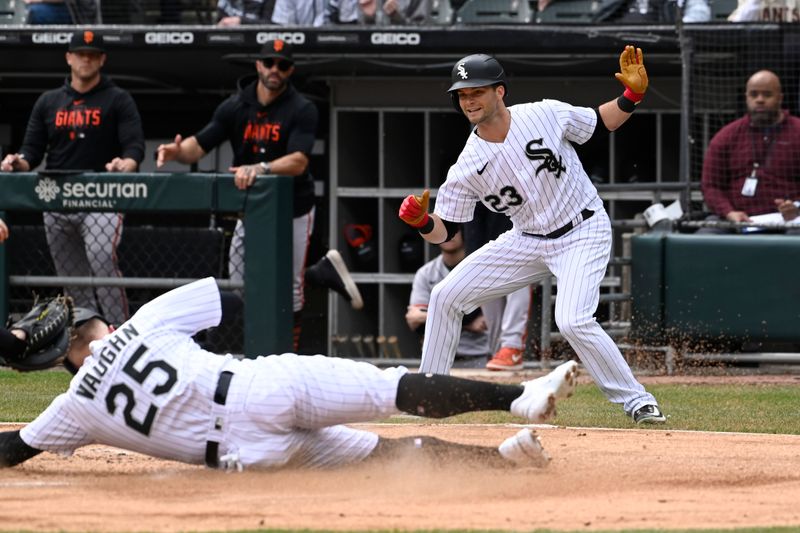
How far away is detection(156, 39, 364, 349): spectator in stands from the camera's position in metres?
8.70

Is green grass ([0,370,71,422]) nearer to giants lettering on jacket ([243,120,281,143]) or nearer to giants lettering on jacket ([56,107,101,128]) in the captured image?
giants lettering on jacket ([56,107,101,128])

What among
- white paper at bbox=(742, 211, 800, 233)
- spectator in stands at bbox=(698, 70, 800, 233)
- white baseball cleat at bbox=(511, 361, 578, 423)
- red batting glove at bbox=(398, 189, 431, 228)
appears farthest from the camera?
spectator in stands at bbox=(698, 70, 800, 233)

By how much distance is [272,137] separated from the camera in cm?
888

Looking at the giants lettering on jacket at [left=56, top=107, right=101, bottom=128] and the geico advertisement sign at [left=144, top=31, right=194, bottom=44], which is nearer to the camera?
the giants lettering on jacket at [left=56, top=107, right=101, bottom=128]

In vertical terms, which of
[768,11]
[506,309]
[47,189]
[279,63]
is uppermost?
[768,11]

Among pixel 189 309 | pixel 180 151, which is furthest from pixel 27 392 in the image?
pixel 189 309

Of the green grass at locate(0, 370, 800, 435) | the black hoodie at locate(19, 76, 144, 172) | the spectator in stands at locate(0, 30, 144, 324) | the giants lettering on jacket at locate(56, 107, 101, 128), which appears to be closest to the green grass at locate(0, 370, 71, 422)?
the green grass at locate(0, 370, 800, 435)

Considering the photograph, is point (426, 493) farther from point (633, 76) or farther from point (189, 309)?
point (633, 76)

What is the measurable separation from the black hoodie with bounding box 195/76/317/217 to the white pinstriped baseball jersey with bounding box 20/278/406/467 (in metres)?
4.28

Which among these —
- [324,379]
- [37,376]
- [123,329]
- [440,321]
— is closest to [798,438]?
[440,321]

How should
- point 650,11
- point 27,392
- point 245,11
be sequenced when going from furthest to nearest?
1. point 245,11
2. point 650,11
3. point 27,392

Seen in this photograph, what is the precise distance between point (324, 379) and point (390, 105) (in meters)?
7.35

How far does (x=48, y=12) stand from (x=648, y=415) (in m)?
6.70

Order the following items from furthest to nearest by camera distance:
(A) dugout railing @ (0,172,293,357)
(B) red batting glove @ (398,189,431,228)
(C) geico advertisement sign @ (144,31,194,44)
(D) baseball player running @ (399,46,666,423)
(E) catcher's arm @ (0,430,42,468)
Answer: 1. (C) geico advertisement sign @ (144,31,194,44)
2. (A) dugout railing @ (0,172,293,357)
3. (D) baseball player running @ (399,46,666,423)
4. (B) red batting glove @ (398,189,431,228)
5. (E) catcher's arm @ (0,430,42,468)
